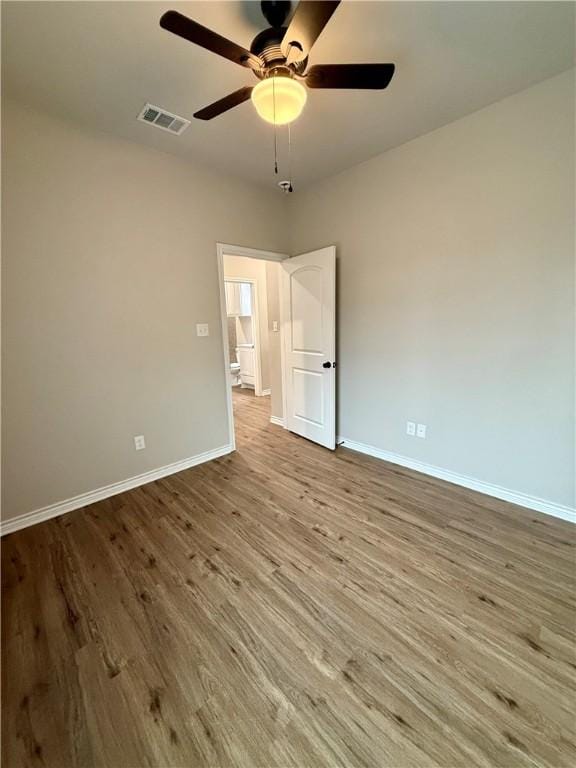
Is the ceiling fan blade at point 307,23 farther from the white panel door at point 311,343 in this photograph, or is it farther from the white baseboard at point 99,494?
the white baseboard at point 99,494

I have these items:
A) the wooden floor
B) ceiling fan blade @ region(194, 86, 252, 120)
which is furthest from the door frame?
ceiling fan blade @ region(194, 86, 252, 120)

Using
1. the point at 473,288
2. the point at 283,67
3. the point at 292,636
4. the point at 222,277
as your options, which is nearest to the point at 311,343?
the point at 222,277

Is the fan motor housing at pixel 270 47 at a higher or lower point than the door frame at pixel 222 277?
Answer: higher

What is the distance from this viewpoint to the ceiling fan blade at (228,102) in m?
1.51

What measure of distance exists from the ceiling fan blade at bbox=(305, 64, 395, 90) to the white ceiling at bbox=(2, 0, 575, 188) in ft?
1.06

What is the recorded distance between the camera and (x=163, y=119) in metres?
2.16

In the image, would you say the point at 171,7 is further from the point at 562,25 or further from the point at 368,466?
the point at 368,466

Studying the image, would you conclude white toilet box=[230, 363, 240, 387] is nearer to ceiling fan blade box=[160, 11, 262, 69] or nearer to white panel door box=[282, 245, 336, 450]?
white panel door box=[282, 245, 336, 450]

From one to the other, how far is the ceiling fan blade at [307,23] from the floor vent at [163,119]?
119 cm

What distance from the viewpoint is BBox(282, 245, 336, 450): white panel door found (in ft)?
10.3

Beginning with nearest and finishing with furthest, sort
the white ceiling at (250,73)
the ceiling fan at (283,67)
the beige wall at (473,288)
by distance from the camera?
1. the ceiling fan at (283,67)
2. the white ceiling at (250,73)
3. the beige wall at (473,288)

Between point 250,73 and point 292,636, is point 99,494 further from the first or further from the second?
point 250,73

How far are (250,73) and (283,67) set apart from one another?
63 cm

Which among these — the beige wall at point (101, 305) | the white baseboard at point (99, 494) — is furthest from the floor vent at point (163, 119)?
the white baseboard at point (99, 494)
